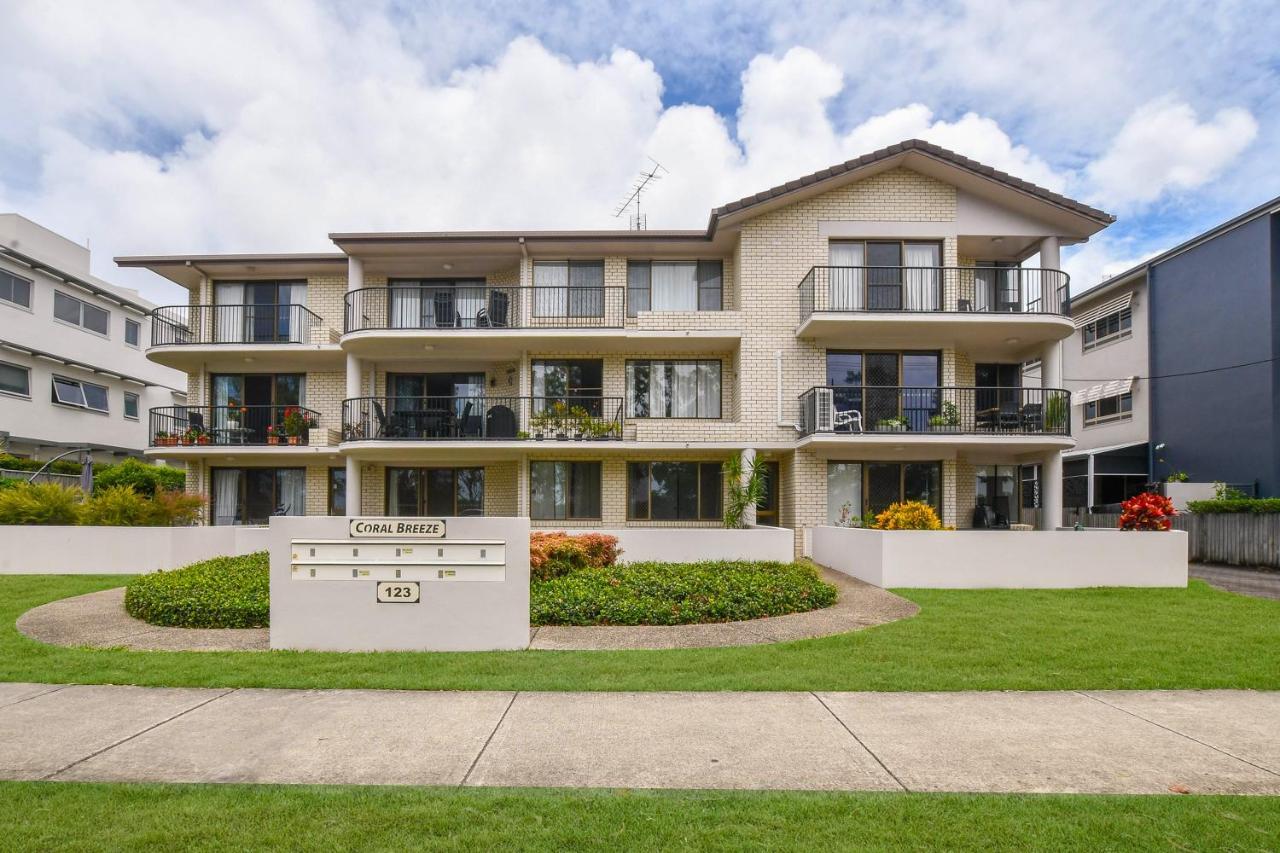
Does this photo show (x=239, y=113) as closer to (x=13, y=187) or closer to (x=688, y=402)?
(x=688, y=402)

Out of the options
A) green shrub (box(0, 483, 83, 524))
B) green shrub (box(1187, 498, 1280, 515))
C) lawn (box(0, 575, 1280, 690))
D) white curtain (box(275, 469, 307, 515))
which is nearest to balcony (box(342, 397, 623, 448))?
white curtain (box(275, 469, 307, 515))

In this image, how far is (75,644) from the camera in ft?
28.0

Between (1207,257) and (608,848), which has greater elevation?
(1207,257)

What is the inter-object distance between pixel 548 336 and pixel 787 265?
20.8 feet

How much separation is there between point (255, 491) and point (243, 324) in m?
4.82

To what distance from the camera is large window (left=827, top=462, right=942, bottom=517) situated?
19.0 metres

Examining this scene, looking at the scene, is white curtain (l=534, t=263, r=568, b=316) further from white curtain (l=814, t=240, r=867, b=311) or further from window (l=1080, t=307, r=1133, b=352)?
window (l=1080, t=307, r=1133, b=352)

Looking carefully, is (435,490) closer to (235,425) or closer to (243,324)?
(235,425)

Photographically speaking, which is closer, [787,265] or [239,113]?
[239,113]

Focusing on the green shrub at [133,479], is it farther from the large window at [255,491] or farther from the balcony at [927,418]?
the balcony at [927,418]

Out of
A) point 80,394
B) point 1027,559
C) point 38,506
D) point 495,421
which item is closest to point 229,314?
point 38,506

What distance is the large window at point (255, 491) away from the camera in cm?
2175

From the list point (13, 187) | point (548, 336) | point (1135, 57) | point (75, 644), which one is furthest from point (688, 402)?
point (13, 187)

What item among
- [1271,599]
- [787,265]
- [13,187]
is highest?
[13,187]
